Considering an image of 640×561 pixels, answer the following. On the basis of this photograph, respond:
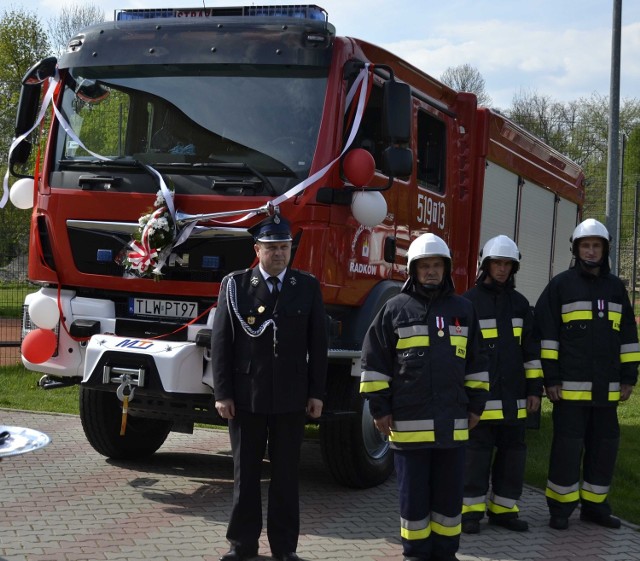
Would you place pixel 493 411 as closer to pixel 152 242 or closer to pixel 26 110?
pixel 152 242

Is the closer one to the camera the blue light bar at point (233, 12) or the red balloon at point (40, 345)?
the red balloon at point (40, 345)

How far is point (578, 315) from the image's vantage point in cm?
662

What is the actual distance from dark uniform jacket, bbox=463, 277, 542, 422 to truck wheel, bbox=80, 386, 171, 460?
9.70 feet

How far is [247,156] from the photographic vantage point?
22.3 ft

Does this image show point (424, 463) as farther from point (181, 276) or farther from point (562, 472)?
point (181, 276)

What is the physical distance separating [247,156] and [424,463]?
247 cm

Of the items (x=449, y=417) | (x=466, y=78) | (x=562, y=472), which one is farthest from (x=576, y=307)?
(x=466, y=78)

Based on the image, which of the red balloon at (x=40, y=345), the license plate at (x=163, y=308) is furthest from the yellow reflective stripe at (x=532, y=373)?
the red balloon at (x=40, y=345)

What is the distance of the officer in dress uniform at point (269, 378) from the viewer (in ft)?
18.1

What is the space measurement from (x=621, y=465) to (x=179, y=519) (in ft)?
13.4

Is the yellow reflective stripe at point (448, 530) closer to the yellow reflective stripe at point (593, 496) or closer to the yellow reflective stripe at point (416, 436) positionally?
the yellow reflective stripe at point (416, 436)

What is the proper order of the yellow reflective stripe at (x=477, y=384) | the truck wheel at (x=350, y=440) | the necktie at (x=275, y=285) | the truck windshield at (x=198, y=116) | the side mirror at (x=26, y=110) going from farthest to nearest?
1. the side mirror at (x=26, y=110)
2. the truck wheel at (x=350, y=440)
3. the truck windshield at (x=198, y=116)
4. the necktie at (x=275, y=285)
5. the yellow reflective stripe at (x=477, y=384)

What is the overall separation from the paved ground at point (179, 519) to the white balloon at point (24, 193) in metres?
1.96

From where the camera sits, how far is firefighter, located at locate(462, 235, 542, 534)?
642cm
